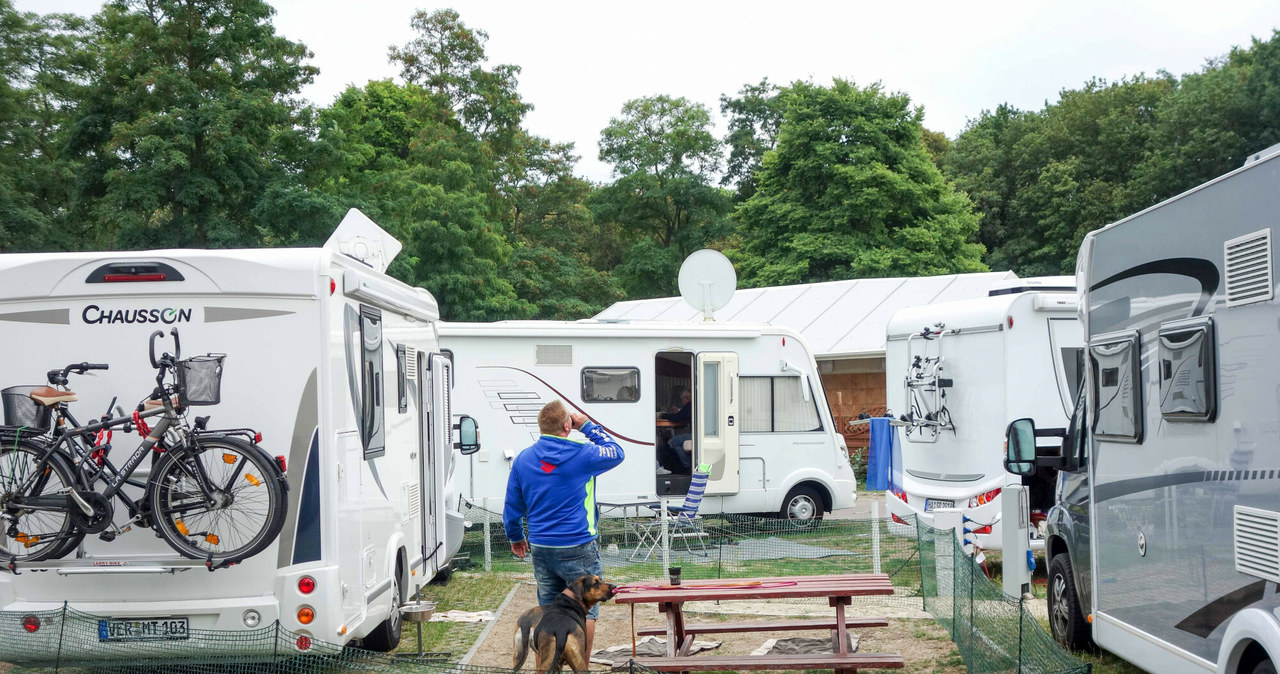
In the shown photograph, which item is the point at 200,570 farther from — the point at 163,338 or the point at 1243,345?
the point at 1243,345

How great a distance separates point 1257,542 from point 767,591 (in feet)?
9.60

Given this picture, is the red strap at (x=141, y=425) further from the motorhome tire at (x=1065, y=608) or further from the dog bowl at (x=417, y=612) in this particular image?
the motorhome tire at (x=1065, y=608)

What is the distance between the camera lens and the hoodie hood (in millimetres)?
6340

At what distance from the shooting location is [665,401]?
1352 centimetres

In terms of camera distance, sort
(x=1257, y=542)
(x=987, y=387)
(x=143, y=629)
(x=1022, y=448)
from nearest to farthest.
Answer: (x=1257, y=542) → (x=143, y=629) → (x=1022, y=448) → (x=987, y=387)

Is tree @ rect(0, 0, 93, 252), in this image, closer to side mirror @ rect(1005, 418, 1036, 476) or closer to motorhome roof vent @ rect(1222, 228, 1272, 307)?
side mirror @ rect(1005, 418, 1036, 476)

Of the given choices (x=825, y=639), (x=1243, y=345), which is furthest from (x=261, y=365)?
(x=1243, y=345)

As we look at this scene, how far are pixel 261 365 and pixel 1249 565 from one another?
458 cm

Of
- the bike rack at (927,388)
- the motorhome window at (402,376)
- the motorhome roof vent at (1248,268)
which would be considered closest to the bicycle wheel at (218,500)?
the motorhome window at (402,376)

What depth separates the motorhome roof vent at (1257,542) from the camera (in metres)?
3.91

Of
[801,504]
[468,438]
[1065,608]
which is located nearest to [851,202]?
[801,504]

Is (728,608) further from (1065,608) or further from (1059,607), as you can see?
(1065,608)

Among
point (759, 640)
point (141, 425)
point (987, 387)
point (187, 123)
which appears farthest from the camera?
point (187, 123)

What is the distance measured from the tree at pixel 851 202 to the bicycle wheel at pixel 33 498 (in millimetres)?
27985
